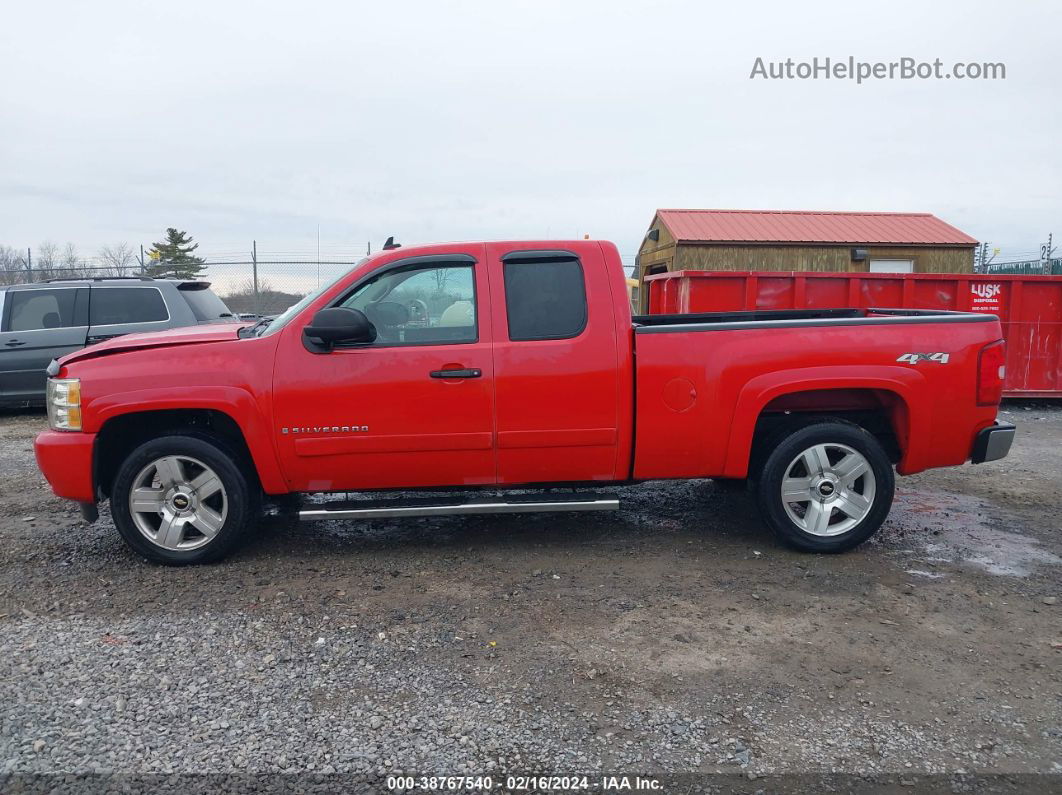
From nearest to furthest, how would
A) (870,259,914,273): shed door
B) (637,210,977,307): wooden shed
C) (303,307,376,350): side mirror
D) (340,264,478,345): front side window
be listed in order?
(303,307,376,350): side mirror, (340,264,478,345): front side window, (637,210,977,307): wooden shed, (870,259,914,273): shed door

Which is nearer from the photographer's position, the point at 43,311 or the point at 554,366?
the point at 554,366

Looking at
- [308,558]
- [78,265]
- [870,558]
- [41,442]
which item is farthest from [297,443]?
[78,265]

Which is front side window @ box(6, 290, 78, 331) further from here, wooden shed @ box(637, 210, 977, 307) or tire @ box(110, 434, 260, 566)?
wooden shed @ box(637, 210, 977, 307)

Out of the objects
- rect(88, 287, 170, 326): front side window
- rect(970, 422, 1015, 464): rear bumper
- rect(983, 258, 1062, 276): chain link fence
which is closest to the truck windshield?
rect(970, 422, 1015, 464): rear bumper

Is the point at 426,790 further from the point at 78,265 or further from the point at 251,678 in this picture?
the point at 78,265

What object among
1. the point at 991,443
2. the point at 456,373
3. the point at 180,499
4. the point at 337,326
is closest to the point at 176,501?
the point at 180,499

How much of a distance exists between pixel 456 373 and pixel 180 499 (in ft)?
5.77

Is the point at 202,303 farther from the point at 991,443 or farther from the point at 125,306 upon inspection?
the point at 991,443

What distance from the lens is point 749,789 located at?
2.70 metres

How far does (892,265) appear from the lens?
17.4 meters

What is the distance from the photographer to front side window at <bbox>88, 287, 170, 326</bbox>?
10.1 m

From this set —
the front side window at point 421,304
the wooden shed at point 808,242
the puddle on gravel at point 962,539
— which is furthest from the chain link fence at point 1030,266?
the front side window at point 421,304

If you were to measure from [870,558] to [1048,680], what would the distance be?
5.00 feet

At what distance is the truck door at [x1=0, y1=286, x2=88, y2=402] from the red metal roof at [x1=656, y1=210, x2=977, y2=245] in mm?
10784
